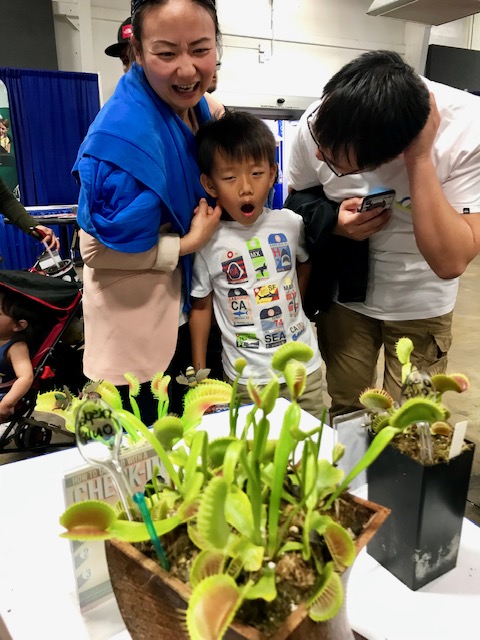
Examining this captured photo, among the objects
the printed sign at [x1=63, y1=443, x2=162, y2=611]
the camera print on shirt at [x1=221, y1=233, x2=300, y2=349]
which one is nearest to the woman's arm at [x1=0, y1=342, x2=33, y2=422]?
the camera print on shirt at [x1=221, y1=233, x2=300, y2=349]

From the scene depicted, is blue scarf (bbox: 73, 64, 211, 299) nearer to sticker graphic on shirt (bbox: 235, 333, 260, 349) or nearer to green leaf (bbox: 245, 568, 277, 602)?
sticker graphic on shirt (bbox: 235, 333, 260, 349)

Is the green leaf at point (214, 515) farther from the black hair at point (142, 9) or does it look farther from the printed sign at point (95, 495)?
the black hair at point (142, 9)

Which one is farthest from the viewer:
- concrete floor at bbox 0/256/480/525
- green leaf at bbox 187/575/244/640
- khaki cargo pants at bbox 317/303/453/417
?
concrete floor at bbox 0/256/480/525

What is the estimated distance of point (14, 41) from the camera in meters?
4.90

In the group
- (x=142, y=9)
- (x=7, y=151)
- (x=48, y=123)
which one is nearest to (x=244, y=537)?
(x=142, y=9)

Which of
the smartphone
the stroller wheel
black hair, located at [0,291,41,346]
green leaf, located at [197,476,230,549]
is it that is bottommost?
the stroller wheel

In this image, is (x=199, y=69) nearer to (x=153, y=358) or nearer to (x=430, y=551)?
(x=153, y=358)

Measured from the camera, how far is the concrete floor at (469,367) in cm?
181

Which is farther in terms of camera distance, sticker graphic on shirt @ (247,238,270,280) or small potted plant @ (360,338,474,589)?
sticker graphic on shirt @ (247,238,270,280)

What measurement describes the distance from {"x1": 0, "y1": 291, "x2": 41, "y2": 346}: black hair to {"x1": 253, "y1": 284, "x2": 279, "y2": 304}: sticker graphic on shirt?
3.43ft

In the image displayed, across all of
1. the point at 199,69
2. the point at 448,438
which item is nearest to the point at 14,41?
the point at 199,69

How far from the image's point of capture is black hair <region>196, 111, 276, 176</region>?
3.53 ft

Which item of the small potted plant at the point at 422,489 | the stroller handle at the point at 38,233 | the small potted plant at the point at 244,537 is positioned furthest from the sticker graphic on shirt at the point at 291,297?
the stroller handle at the point at 38,233

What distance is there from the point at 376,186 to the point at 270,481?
2.72 feet
